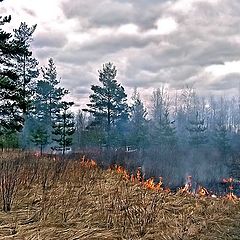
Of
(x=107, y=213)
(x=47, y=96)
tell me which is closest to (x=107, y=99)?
(x=47, y=96)

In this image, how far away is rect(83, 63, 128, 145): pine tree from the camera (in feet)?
132

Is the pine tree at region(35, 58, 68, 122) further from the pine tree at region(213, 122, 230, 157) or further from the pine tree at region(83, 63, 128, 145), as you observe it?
the pine tree at region(213, 122, 230, 157)

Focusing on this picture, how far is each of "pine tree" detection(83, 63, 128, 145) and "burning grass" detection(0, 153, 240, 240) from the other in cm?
3194

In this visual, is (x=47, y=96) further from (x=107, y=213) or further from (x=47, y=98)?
(x=107, y=213)

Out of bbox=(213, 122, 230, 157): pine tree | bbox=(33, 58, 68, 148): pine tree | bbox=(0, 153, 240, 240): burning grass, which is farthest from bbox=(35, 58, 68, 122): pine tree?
bbox=(0, 153, 240, 240): burning grass

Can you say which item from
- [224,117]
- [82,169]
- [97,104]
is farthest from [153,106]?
[82,169]

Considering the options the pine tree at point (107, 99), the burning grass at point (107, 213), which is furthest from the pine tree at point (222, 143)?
the burning grass at point (107, 213)

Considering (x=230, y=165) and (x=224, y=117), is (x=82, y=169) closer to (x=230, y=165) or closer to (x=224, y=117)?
(x=230, y=165)

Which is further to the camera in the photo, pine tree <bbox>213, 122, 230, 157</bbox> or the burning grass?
pine tree <bbox>213, 122, 230, 157</bbox>

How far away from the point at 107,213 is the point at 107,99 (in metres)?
35.7

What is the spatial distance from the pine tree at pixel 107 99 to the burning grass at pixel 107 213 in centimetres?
3194

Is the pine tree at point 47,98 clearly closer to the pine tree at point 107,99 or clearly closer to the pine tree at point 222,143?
the pine tree at point 107,99

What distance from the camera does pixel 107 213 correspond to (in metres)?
5.51

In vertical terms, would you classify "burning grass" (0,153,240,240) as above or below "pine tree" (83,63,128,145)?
below
